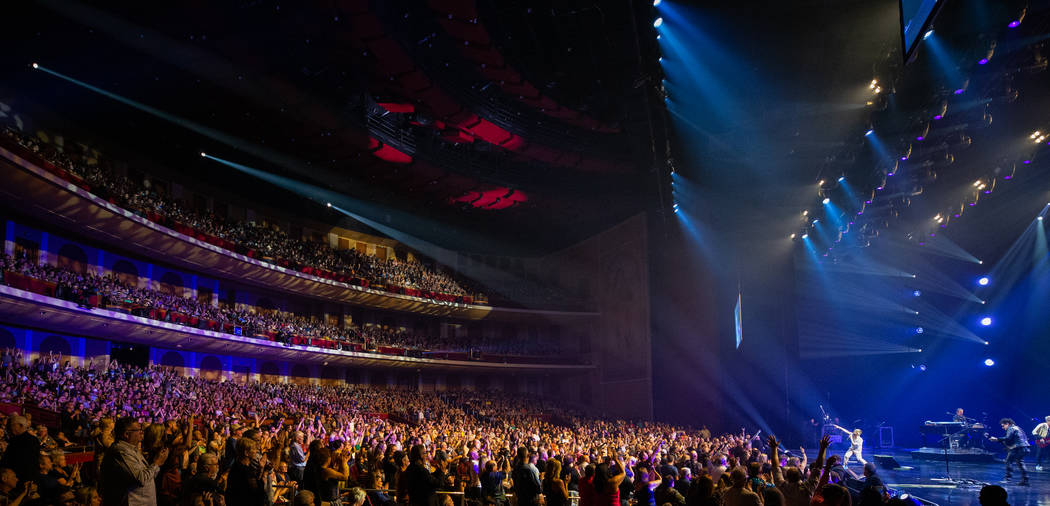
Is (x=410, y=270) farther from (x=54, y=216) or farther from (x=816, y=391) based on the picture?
(x=816, y=391)

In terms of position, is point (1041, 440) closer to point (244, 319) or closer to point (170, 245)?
point (244, 319)

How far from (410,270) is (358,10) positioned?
74.3ft

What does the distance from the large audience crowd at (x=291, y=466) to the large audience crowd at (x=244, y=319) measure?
2.37 meters

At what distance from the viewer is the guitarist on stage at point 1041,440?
17.6m

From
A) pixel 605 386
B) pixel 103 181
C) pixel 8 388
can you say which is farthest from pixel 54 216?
pixel 605 386

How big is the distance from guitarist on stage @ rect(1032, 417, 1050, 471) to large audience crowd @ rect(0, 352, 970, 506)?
25.7 feet

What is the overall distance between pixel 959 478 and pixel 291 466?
1573 cm

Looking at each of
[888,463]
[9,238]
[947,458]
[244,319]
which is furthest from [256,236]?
[947,458]

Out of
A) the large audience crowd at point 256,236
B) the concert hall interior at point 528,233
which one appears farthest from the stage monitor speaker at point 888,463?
the large audience crowd at point 256,236

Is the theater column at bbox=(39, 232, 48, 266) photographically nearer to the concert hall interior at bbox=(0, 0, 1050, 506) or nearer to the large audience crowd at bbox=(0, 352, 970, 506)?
the concert hall interior at bbox=(0, 0, 1050, 506)

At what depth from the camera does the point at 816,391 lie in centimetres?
2847

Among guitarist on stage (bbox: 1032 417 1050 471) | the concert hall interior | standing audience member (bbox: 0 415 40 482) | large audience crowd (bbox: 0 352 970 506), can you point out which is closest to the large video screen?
the concert hall interior

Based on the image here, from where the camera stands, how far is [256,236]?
2992 centimetres

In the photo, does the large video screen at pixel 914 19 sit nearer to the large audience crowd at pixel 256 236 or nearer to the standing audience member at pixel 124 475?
the standing audience member at pixel 124 475
